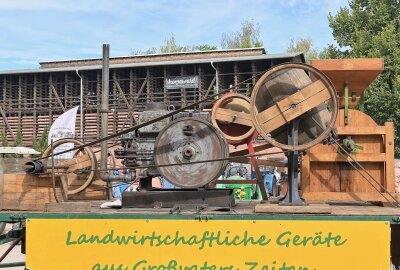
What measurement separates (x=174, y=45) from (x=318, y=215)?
50510mm

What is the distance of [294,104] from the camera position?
161 inches

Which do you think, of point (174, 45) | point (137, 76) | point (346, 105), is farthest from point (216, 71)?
point (174, 45)

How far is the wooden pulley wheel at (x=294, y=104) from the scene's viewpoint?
4059mm

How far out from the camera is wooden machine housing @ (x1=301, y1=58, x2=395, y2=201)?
4.65 m

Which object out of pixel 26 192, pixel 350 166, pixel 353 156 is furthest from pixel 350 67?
pixel 26 192

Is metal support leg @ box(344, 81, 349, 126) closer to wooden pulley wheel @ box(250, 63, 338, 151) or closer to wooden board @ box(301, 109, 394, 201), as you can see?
wooden board @ box(301, 109, 394, 201)

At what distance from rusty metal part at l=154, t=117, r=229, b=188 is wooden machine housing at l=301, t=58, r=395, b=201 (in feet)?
2.86

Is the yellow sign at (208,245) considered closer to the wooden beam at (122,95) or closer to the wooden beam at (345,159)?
the wooden beam at (345,159)

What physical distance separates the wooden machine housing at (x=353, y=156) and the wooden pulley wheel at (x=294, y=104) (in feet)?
1.43

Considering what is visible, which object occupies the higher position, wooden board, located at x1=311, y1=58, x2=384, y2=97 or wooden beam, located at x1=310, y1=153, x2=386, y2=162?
wooden board, located at x1=311, y1=58, x2=384, y2=97

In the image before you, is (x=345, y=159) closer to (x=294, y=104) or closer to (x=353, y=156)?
(x=353, y=156)

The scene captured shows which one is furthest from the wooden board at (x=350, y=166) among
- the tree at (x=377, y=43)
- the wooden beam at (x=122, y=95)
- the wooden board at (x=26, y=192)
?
the wooden beam at (x=122, y=95)

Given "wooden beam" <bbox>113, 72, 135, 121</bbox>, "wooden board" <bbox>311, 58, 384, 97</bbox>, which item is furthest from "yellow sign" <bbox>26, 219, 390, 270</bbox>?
"wooden beam" <bbox>113, 72, 135, 121</bbox>

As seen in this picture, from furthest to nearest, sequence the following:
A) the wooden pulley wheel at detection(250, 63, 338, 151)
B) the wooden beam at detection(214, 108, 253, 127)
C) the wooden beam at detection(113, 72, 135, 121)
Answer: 1. the wooden beam at detection(113, 72, 135, 121)
2. the wooden beam at detection(214, 108, 253, 127)
3. the wooden pulley wheel at detection(250, 63, 338, 151)
